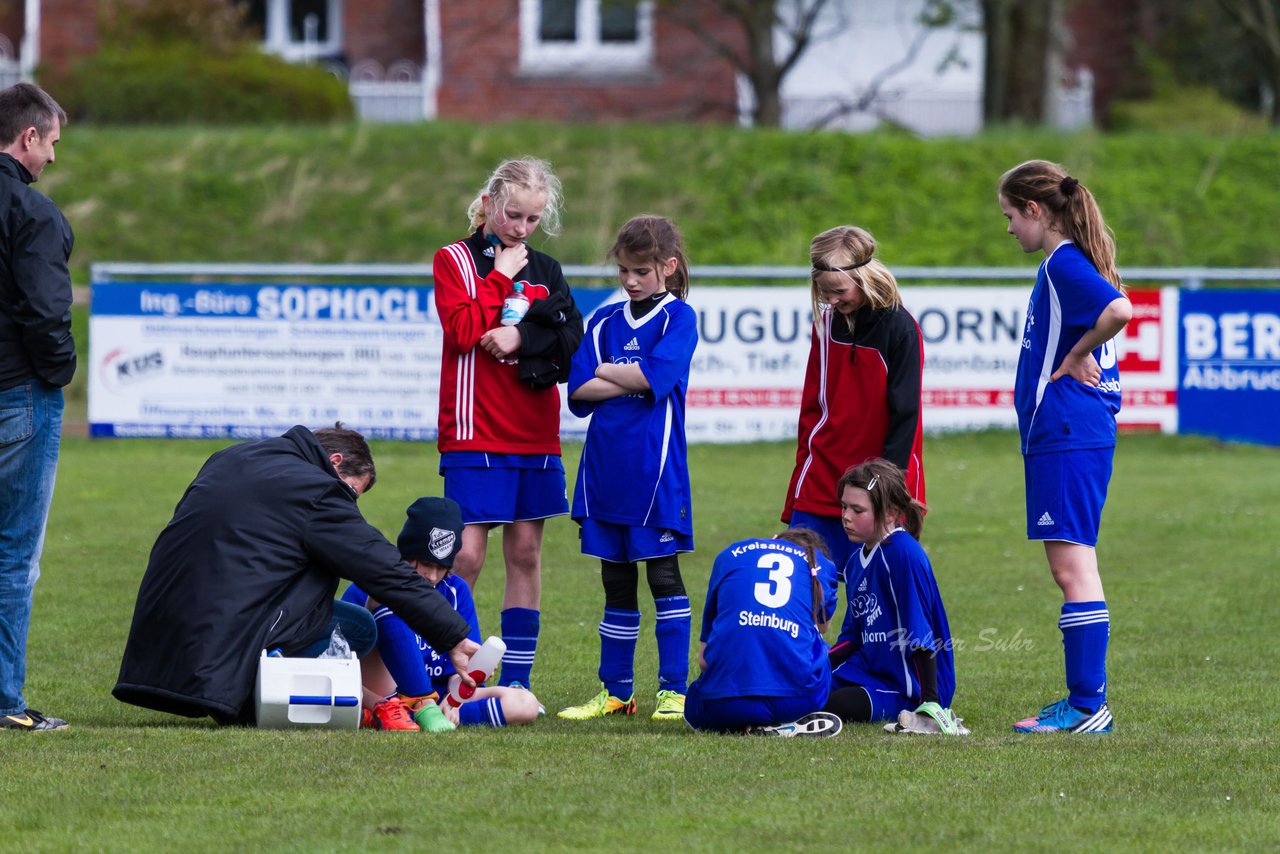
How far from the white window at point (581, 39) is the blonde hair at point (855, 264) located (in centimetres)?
2372

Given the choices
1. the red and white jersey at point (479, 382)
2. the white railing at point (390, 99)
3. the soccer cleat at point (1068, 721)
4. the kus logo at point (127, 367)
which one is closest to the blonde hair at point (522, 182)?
the red and white jersey at point (479, 382)

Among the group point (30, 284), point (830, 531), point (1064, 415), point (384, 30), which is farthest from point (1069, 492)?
point (384, 30)

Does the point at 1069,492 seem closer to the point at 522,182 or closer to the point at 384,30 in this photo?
the point at 522,182

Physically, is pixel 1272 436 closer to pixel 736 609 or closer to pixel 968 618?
pixel 968 618

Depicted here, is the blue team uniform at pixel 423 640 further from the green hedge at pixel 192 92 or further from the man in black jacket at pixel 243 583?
the green hedge at pixel 192 92

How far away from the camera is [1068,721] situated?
6.09 m

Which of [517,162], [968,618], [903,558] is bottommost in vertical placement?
[968,618]

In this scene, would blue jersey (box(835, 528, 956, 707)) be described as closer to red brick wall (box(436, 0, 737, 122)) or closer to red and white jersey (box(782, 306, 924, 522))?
red and white jersey (box(782, 306, 924, 522))

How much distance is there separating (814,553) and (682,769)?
1351 millimetres

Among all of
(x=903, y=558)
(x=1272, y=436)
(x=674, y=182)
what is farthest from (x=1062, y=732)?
(x=674, y=182)

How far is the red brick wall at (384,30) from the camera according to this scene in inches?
1228

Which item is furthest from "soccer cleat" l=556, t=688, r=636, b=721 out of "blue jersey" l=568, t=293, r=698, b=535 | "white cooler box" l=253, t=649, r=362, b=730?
"white cooler box" l=253, t=649, r=362, b=730

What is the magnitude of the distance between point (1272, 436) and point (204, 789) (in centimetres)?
1381

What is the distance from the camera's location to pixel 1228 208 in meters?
23.2
